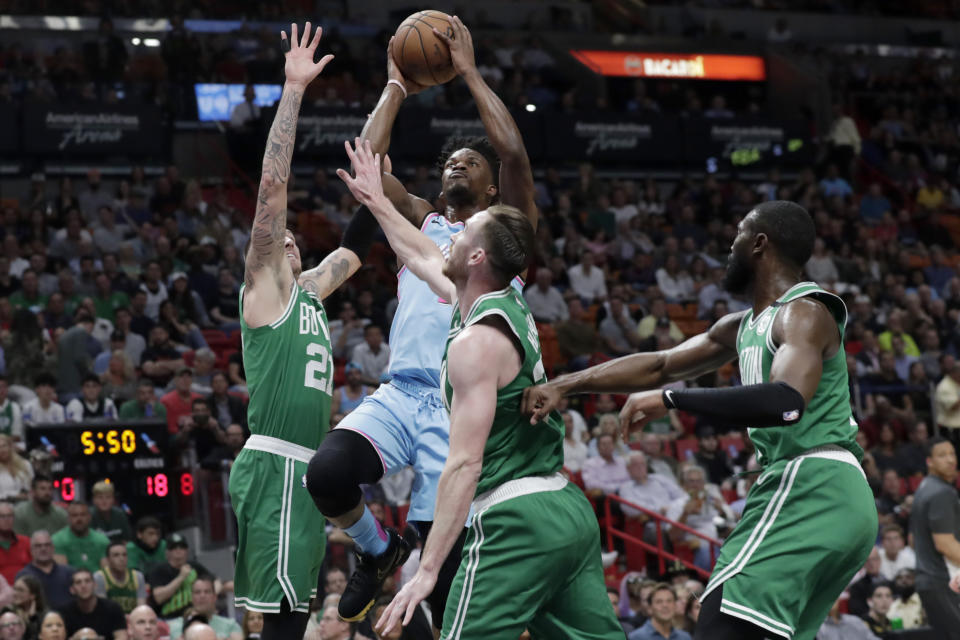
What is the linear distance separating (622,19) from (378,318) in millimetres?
12318

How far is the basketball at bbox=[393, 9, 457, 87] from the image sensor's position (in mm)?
6125

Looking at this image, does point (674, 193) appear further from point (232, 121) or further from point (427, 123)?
point (232, 121)

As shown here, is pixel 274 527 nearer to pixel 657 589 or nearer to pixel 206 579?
pixel 206 579

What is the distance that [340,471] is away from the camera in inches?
208

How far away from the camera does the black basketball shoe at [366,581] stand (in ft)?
18.6

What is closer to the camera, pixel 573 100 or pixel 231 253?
pixel 231 253

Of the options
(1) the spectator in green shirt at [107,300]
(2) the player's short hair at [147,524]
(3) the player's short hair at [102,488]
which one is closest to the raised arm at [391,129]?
(3) the player's short hair at [102,488]

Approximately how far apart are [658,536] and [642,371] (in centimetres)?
780

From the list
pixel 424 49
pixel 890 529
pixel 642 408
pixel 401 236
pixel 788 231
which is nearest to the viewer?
pixel 642 408

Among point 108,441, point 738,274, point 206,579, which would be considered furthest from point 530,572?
point 108,441

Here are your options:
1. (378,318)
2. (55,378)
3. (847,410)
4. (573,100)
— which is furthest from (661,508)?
(573,100)

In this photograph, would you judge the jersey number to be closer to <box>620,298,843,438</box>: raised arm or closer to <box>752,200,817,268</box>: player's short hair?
<box>620,298,843,438</box>: raised arm

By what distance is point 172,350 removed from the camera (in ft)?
43.0

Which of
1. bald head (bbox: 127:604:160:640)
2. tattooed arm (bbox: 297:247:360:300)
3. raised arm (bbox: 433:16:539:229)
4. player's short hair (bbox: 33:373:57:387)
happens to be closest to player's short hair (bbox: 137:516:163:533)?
bald head (bbox: 127:604:160:640)
